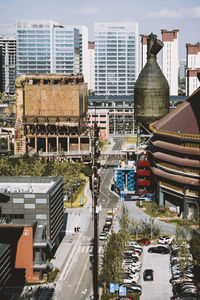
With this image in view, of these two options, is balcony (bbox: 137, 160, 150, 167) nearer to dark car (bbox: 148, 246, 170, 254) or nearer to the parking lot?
the parking lot

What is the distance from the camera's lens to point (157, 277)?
83.1 m

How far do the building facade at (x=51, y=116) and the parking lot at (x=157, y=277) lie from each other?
83.4 m

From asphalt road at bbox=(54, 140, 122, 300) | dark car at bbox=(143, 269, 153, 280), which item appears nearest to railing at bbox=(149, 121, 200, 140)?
asphalt road at bbox=(54, 140, 122, 300)

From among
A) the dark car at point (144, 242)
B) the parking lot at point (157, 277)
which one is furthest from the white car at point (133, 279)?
the dark car at point (144, 242)

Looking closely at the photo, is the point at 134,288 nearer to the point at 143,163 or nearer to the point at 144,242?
the point at 144,242

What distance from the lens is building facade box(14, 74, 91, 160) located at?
172625 millimetres

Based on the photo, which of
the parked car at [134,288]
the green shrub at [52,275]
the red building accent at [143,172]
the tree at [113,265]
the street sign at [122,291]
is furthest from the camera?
the red building accent at [143,172]

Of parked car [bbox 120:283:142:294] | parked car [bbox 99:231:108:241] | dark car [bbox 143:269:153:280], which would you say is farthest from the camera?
parked car [bbox 99:231:108:241]

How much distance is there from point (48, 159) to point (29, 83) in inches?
1191

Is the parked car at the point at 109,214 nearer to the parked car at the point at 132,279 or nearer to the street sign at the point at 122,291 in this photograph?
the parked car at the point at 132,279

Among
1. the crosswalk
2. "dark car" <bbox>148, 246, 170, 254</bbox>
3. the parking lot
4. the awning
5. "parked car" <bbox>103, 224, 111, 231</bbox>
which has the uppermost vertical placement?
the awning

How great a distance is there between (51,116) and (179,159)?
2806 inches

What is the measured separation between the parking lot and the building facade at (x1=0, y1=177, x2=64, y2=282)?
626 inches

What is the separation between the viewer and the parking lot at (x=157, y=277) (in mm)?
76938
